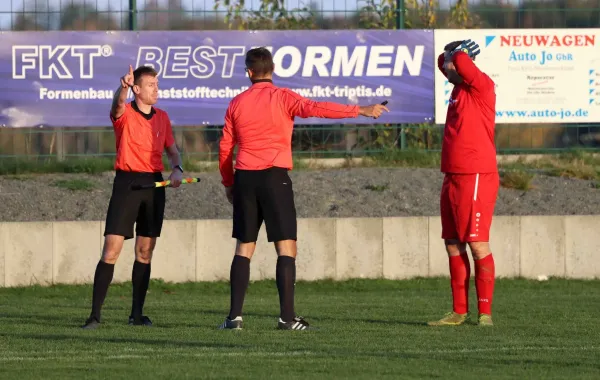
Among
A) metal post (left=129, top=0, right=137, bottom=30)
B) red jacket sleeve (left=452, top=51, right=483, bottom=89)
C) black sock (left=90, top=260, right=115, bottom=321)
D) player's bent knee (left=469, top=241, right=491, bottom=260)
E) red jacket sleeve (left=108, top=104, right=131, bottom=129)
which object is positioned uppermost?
metal post (left=129, top=0, right=137, bottom=30)

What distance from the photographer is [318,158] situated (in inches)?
711

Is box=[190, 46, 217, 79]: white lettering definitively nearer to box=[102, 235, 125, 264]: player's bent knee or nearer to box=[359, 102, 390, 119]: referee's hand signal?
box=[102, 235, 125, 264]: player's bent knee

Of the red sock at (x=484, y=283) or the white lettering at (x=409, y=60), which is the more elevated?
the white lettering at (x=409, y=60)

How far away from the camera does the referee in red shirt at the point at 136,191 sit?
10.0 meters

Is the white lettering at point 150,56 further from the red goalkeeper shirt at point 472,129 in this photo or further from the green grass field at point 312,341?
the red goalkeeper shirt at point 472,129

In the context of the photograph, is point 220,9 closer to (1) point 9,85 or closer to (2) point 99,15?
(2) point 99,15

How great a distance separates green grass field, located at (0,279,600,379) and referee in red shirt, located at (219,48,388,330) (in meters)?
0.31

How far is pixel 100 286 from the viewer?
32.8 feet

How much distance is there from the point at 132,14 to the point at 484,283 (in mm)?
8932

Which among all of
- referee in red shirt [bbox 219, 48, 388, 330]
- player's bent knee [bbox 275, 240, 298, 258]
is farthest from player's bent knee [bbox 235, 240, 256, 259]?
player's bent knee [bbox 275, 240, 298, 258]

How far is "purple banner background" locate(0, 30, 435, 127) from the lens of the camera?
57.9ft

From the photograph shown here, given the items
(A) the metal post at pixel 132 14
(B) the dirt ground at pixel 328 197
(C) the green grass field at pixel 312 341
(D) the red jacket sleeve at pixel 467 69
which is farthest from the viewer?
(A) the metal post at pixel 132 14

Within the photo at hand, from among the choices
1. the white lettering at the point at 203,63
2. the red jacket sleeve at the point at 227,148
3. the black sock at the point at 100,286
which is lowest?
the black sock at the point at 100,286

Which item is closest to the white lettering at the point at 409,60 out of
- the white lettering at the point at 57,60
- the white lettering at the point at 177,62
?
the white lettering at the point at 177,62
